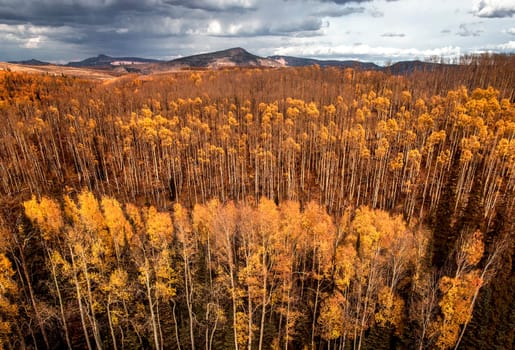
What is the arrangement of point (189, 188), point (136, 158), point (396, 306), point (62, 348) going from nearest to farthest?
point (396, 306) → point (62, 348) → point (189, 188) → point (136, 158)

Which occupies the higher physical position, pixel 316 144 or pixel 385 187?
pixel 316 144

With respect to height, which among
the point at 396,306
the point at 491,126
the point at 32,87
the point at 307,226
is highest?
the point at 32,87

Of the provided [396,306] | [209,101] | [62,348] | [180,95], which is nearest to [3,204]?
[62,348]

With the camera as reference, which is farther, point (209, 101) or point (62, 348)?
point (209, 101)

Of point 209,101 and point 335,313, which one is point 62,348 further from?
point 209,101

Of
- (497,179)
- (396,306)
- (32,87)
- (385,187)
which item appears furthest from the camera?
(32,87)

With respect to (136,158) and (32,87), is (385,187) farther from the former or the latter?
(32,87)
